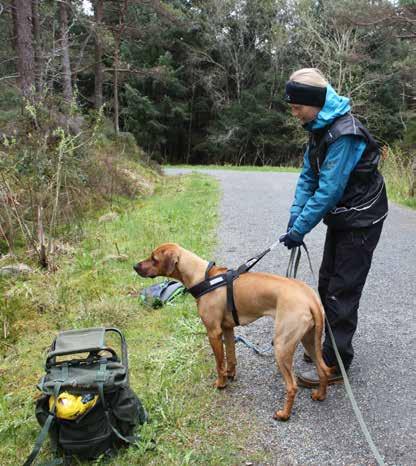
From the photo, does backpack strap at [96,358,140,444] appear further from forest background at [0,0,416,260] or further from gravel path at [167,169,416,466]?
forest background at [0,0,416,260]

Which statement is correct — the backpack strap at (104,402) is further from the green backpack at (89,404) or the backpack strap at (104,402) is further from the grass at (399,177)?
the grass at (399,177)

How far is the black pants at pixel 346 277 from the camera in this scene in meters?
3.30

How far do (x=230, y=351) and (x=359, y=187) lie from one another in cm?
162

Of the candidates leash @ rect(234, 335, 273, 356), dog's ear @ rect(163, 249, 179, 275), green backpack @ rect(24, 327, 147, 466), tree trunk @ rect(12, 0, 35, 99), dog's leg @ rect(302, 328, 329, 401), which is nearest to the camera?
green backpack @ rect(24, 327, 147, 466)

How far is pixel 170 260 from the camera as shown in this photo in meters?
3.73

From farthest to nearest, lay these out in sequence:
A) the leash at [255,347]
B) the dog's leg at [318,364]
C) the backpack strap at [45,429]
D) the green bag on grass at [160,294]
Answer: the green bag on grass at [160,294] → the leash at [255,347] → the dog's leg at [318,364] → the backpack strap at [45,429]

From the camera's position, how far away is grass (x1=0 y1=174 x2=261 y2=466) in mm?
2953

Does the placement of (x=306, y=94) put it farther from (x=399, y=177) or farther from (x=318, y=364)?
(x=399, y=177)

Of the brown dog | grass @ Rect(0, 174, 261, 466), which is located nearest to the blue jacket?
the brown dog

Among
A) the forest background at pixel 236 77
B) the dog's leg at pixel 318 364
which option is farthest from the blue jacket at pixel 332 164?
the forest background at pixel 236 77

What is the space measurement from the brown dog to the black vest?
59cm

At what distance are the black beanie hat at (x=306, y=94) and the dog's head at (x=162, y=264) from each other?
151 cm

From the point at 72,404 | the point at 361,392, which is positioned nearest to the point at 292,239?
the point at 361,392

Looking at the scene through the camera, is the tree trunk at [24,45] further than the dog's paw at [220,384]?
Yes
